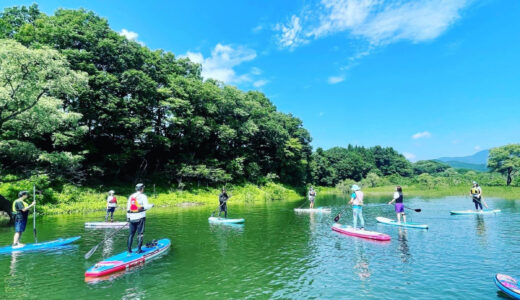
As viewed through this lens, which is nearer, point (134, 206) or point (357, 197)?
point (134, 206)

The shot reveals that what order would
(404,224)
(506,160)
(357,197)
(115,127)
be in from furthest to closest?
(506,160) → (115,127) → (404,224) → (357,197)

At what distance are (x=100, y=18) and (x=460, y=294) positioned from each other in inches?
1856

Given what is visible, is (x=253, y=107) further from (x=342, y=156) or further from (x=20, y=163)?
(x=342, y=156)

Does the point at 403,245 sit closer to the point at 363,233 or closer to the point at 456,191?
the point at 363,233

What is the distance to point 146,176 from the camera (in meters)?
44.5

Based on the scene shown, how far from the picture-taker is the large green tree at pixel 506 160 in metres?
64.9

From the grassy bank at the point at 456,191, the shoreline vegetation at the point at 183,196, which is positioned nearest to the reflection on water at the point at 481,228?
the shoreline vegetation at the point at 183,196

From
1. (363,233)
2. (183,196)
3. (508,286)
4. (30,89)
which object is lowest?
(508,286)

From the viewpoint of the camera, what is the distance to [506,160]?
219 ft

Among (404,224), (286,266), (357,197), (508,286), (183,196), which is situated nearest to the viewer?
(508,286)

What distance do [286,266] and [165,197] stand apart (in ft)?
99.0

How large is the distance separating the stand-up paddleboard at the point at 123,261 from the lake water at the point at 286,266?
1.11ft

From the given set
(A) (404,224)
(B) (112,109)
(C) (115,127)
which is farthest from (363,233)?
(C) (115,127)

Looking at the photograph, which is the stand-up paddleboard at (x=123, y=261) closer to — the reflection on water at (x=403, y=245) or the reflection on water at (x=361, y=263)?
the reflection on water at (x=361, y=263)
